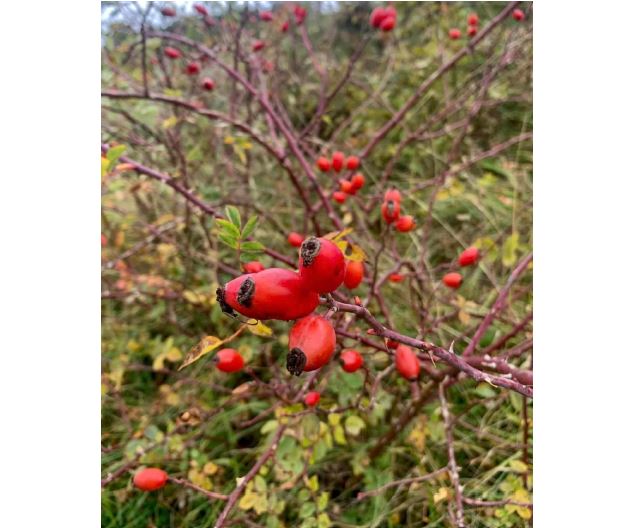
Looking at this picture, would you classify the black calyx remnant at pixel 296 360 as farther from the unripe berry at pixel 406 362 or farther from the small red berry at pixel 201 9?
the small red berry at pixel 201 9

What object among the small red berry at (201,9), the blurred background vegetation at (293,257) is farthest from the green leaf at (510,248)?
the small red berry at (201,9)

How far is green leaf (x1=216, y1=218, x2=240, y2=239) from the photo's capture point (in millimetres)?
893

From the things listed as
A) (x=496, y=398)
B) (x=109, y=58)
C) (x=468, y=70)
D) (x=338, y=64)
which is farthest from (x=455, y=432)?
(x=338, y=64)

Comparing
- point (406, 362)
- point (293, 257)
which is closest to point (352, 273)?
point (406, 362)

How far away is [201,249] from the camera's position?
106 inches

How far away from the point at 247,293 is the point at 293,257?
5.49 ft

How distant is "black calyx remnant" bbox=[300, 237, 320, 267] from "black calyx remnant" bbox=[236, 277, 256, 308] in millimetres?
79

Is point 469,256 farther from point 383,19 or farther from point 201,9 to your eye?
point 201,9

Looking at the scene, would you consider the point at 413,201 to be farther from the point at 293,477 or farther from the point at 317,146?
the point at 293,477

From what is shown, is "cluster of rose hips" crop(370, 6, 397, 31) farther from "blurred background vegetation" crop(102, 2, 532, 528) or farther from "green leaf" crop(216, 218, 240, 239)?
"green leaf" crop(216, 218, 240, 239)

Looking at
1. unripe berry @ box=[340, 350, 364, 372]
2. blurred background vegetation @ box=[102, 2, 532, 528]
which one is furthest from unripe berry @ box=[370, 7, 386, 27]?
unripe berry @ box=[340, 350, 364, 372]

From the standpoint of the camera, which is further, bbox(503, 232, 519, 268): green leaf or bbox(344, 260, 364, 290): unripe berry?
bbox(503, 232, 519, 268): green leaf

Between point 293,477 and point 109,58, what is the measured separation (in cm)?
211

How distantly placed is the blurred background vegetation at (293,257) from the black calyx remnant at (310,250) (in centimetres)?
35
